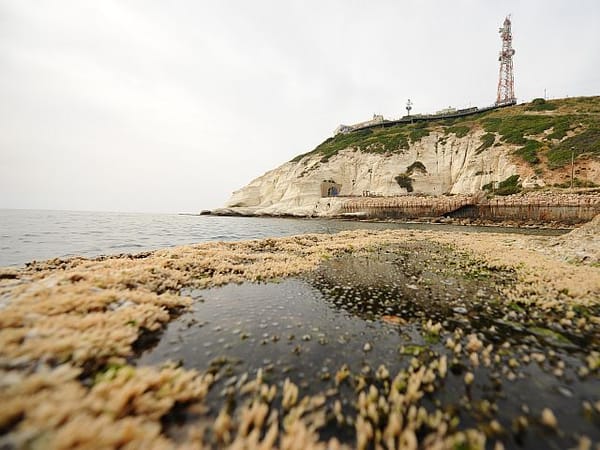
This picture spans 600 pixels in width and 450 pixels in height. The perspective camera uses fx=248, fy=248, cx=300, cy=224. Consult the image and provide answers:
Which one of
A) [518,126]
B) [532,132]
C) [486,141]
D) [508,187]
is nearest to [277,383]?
[508,187]

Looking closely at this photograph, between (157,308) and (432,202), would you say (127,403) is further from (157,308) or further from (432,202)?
(432,202)

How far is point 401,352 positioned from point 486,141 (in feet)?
272

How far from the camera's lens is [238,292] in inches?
374

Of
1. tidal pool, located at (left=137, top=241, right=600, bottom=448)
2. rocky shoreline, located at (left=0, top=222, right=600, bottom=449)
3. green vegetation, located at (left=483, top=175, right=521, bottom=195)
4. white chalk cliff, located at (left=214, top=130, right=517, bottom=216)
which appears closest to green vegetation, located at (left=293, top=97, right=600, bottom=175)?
white chalk cliff, located at (left=214, top=130, right=517, bottom=216)

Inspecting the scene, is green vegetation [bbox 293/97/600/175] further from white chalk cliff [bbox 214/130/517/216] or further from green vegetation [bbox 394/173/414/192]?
green vegetation [bbox 394/173/414/192]

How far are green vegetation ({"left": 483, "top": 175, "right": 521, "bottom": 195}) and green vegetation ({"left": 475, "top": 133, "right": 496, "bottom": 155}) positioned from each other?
42.8 ft

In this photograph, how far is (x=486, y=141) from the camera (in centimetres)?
6769

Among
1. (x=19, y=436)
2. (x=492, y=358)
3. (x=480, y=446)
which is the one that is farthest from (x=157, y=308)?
(x=492, y=358)

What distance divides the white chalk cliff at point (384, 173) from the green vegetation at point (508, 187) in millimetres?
2389

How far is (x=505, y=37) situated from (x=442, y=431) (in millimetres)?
151123

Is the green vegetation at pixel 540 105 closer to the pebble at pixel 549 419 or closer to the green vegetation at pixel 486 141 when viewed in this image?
the green vegetation at pixel 486 141

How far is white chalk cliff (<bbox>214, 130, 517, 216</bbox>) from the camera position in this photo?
211 ft

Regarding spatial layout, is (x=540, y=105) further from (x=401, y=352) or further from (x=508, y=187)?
(x=401, y=352)

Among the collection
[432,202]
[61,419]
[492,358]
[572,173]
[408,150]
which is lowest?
[492,358]
